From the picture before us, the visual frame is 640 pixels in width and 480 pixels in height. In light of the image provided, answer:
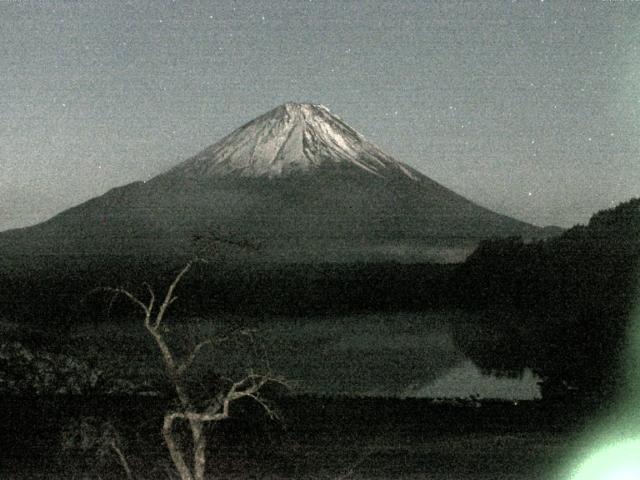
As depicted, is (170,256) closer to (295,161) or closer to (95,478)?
(295,161)

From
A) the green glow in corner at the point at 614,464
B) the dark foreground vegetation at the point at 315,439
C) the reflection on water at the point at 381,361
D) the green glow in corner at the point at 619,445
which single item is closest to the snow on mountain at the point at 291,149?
the reflection on water at the point at 381,361

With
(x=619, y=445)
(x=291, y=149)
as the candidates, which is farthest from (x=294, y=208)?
(x=619, y=445)

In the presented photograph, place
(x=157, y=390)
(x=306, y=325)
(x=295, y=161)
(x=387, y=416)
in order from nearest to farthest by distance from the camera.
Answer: (x=387, y=416) → (x=157, y=390) → (x=306, y=325) → (x=295, y=161)

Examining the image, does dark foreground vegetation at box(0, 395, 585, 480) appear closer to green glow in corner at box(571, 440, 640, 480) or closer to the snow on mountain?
green glow in corner at box(571, 440, 640, 480)

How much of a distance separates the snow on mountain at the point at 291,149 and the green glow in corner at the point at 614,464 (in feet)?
365

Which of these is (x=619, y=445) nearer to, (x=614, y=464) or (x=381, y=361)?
(x=614, y=464)

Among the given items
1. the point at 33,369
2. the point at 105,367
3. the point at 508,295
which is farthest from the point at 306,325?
the point at 33,369

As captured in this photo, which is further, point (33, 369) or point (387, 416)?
point (33, 369)

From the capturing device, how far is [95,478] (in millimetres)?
11109

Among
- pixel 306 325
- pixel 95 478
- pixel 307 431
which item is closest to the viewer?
pixel 95 478

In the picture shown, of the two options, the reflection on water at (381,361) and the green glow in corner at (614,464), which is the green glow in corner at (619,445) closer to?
the green glow in corner at (614,464)

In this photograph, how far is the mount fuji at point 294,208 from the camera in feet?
396

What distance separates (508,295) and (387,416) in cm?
3132

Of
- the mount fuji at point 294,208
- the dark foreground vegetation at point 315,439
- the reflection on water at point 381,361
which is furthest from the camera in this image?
the mount fuji at point 294,208
